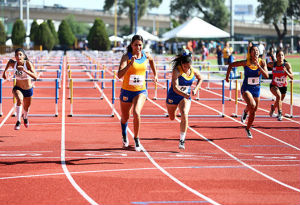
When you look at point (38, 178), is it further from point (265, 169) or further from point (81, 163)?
point (265, 169)

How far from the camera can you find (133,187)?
25.8 feet

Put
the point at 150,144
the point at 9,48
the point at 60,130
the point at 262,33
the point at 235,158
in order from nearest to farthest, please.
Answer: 1. the point at 235,158
2. the point at 150,144
3. the point at 60,130
4. the point at 9,48
5. the point at 262,33

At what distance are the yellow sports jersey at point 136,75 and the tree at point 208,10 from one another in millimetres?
83946

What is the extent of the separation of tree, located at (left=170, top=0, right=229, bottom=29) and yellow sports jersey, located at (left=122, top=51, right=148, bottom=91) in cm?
8395

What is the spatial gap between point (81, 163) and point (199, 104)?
33.9 feet

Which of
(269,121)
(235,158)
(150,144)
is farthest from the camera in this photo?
(269,121)

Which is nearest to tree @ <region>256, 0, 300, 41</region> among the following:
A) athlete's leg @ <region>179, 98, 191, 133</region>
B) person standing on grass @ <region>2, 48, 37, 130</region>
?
person standing on grass @ <region>2, 48, 37, 130</region>

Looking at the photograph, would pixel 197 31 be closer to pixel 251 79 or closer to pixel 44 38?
pixel 251 79

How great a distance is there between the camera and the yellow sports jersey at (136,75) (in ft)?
33.3

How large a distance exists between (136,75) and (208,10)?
86260 mm

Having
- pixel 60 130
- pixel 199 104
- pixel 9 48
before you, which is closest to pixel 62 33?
pixel 9 48

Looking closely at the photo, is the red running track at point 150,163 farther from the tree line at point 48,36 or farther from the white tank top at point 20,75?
the tree line at point 48,36

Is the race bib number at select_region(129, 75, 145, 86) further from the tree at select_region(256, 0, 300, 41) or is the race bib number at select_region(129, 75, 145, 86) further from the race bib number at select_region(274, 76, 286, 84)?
the tree at select_region(256, 0, 300, 41)

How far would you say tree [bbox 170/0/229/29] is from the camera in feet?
307
